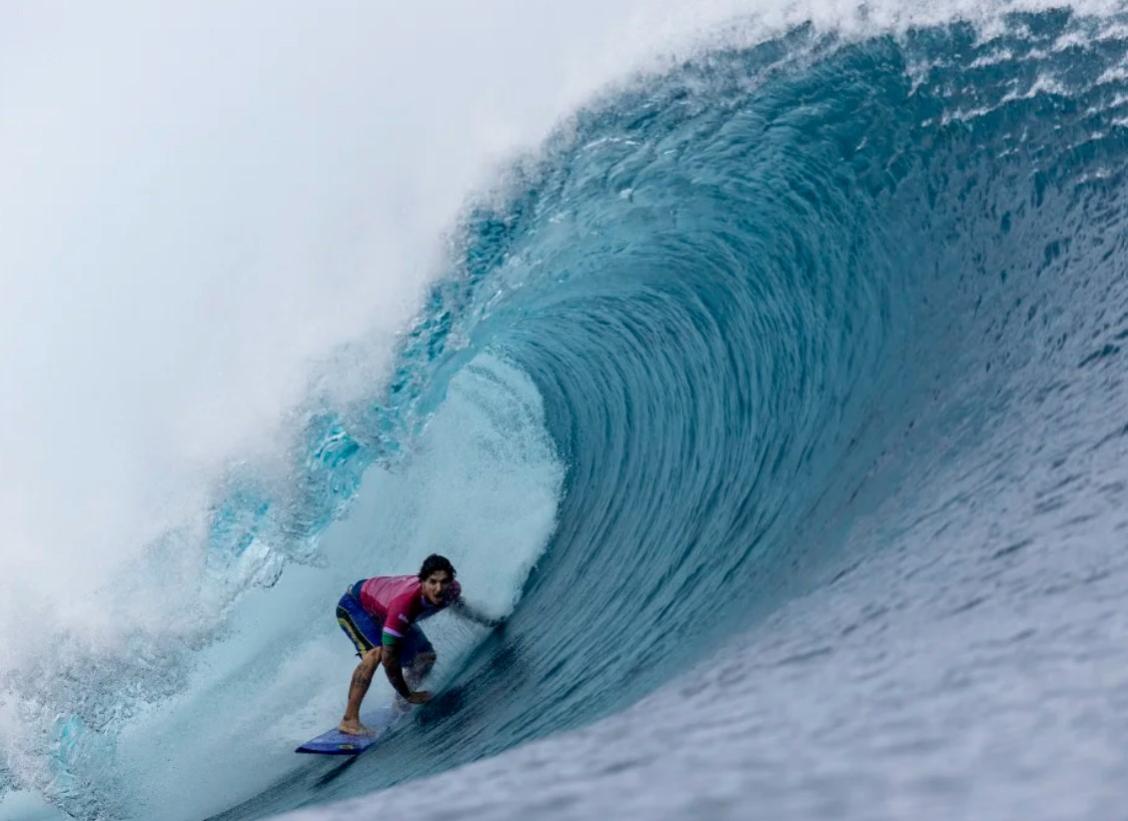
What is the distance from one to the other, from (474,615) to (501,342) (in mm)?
2251

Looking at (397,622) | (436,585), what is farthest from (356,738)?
(436,585)

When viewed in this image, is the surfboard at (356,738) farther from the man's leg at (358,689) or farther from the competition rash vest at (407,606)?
the competition rash vest at (407,606)

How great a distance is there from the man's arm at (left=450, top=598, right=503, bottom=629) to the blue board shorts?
24cm

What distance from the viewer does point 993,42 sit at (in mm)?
6242

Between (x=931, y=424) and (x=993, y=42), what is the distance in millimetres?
2846

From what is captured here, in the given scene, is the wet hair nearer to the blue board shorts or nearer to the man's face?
the man's face

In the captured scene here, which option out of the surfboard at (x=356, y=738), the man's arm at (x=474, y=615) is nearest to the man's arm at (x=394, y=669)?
the surfboard at (x=356, y=738)

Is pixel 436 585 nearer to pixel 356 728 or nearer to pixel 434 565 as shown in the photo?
pixel 434 565

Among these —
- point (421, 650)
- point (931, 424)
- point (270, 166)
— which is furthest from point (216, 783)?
point (931, 424)

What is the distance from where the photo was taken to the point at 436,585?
532cm

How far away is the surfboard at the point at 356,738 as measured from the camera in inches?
232

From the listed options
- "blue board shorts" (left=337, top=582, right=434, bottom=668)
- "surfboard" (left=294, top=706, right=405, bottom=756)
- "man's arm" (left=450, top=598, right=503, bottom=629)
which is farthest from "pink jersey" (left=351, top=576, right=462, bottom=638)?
"surfboard" (left=294, top=706, right=405, bottom=756)

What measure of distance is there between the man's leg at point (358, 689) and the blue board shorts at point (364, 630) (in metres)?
0.12

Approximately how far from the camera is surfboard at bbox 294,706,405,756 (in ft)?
19.3
